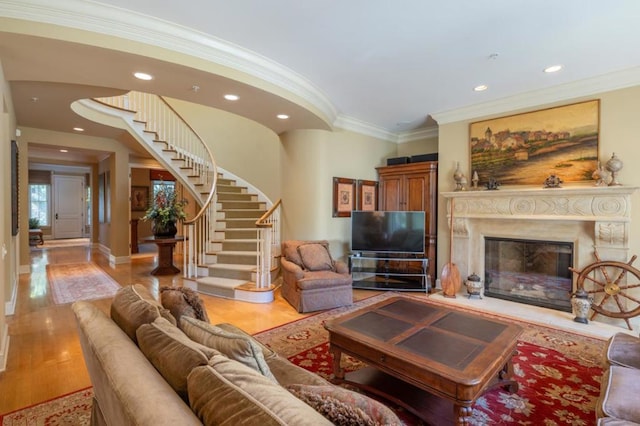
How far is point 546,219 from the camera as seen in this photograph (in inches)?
157

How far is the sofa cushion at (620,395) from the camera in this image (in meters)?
1.43

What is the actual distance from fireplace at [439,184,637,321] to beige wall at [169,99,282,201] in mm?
4122

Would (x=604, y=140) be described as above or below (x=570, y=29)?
below

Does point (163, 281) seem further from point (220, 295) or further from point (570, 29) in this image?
point (570, 29)

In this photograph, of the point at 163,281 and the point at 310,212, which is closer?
the point at 310,212

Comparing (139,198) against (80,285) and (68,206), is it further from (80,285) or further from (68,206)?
(80,285)

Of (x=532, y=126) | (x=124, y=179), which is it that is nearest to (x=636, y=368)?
(x=532, y=126)

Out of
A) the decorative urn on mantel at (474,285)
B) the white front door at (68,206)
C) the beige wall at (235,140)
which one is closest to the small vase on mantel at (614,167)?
the decorative urn on mantel at (474,285)

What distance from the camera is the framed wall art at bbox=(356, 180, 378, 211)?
5691mm

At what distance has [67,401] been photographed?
2139 millimetres

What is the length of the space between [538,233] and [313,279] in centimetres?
304

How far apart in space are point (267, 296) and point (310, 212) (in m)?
1.50

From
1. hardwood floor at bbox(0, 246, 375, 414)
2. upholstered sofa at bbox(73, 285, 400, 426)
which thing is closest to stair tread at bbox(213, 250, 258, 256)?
hardwood floor at bbox(0, 246, 375, 414)

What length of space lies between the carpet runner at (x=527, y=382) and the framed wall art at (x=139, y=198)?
8245 mm
